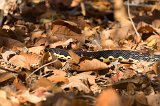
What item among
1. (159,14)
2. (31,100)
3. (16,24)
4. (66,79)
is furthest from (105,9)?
(31,100)

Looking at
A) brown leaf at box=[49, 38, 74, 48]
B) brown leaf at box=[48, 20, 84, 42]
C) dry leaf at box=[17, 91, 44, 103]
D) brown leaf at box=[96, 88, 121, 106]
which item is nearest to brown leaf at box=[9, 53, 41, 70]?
brown leaf at box=[49, 38, 74, 48]

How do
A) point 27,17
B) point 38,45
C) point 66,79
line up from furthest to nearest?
point 27,17 < point 38,45 < point 66,79

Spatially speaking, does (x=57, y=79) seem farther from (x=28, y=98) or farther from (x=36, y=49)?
(x=36, y=49)

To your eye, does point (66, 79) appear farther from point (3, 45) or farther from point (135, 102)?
point (3, 45)

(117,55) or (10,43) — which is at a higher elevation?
(10,43)

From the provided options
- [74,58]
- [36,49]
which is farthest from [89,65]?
[36,49]

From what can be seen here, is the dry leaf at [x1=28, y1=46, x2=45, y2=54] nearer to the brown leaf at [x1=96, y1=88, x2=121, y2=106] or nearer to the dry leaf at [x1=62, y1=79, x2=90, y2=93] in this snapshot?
the dry leaf at [x1=62, y1=79, x2=90, y2=93]

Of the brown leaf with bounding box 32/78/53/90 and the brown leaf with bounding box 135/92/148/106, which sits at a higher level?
the brown leaf with bounding box 32/78/53/90
